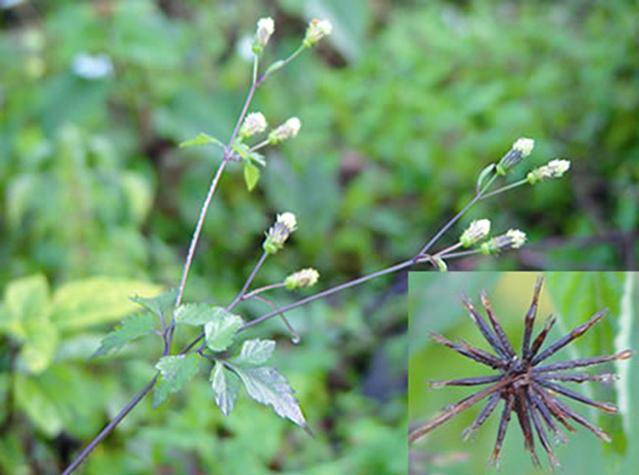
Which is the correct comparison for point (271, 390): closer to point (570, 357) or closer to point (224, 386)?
point (224, 386)

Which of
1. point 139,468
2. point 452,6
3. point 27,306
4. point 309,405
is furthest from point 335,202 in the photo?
point 452,6

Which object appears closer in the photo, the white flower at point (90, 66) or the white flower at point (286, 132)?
the white flower at point (286, 132)

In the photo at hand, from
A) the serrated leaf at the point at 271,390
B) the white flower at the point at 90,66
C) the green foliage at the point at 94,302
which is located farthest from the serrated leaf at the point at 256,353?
the white flower at the point at 90,66

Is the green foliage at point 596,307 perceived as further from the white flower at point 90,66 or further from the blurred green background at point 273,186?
the white flower at point 90,66

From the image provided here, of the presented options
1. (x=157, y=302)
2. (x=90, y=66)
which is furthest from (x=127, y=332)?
(x=90, y=66)

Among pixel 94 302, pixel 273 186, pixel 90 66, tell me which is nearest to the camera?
pixel 94 302

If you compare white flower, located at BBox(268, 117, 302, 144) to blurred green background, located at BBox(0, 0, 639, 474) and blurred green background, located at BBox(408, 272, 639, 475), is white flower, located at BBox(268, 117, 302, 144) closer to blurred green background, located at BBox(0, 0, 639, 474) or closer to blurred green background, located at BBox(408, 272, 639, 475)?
blurred green background, located at BBox(408, 272, 639, 475)
